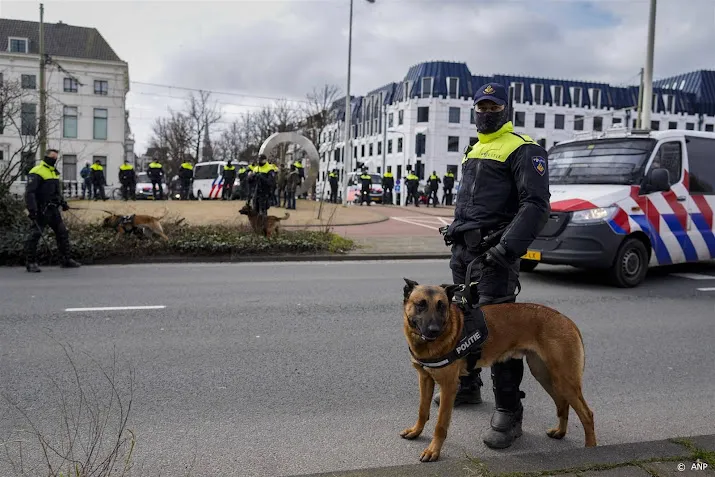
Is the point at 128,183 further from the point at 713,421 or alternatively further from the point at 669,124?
the point at 669,124

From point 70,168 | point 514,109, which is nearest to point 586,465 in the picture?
point 70,168

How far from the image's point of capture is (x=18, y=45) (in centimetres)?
4847

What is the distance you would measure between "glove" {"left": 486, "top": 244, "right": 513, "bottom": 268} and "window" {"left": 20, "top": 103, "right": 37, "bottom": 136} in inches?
502

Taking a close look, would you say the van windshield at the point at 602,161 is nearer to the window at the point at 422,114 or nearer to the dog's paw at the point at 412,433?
the dog's paw at the point at 412,433

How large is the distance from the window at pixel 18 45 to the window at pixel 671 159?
166ft

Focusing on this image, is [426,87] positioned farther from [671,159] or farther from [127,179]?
[671,159]

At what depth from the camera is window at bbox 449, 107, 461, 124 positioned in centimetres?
6406

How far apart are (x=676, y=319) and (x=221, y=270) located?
718cm

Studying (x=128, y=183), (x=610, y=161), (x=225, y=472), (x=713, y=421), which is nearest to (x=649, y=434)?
(x=713, y=421)

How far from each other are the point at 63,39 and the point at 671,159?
50763 millimetres

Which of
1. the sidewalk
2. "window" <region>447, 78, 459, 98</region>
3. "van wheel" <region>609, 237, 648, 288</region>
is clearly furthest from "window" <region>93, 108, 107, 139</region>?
the sidewalk

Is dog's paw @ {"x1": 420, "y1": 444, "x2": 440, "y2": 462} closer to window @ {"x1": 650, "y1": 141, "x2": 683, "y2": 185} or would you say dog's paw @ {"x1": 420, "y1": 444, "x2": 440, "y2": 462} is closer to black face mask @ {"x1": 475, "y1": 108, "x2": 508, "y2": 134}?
black face mask @ {"x1": 475, "y1": 108, "x2": 508, "y2": 134}

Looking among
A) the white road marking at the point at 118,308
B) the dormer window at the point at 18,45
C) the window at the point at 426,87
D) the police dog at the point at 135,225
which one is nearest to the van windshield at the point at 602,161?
the white road marking at the point at 118,308

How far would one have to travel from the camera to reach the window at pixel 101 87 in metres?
48.5
